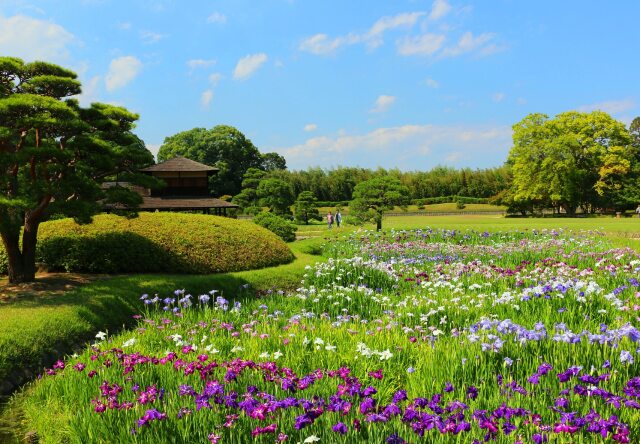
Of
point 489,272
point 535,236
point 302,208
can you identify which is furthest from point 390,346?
point 302,208

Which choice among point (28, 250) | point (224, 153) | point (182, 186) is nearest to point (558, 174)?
point (182, 186)

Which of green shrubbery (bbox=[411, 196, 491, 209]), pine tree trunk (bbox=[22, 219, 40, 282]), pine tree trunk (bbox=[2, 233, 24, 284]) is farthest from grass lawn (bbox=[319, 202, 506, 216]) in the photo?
pine tree trunk (bbox=[2, 233, 24, 284])

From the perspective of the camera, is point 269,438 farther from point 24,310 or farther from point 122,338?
point 24,310

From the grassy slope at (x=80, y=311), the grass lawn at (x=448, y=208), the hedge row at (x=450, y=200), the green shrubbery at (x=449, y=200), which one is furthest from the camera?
the hedge row at (x=450, y=200)

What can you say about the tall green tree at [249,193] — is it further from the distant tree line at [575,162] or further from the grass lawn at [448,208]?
the distant tree line at [575,162]

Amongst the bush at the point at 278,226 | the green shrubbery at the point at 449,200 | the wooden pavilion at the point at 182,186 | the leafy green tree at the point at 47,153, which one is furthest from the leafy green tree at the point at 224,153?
the leafy green tree at the point at 47,153

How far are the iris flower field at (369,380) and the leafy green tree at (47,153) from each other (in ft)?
13.7

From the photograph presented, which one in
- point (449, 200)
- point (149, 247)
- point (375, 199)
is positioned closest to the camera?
point (149, 247)

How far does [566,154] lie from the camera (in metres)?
54.2

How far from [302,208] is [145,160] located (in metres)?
34.9

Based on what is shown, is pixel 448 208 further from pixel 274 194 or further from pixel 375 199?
pixel 375 199

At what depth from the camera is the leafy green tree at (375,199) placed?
3053cm

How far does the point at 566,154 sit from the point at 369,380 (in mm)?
56369

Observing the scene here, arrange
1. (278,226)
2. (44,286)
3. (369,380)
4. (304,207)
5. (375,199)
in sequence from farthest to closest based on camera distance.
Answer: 1. (304,207)
2. (375,199)
3. (278,226)
4. (44,286)
5. (369,380)
